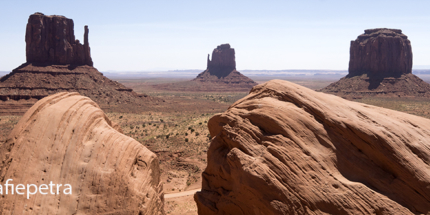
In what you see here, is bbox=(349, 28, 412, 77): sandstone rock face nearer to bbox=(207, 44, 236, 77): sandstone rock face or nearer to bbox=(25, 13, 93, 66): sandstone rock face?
bbox=(207, 44, 236, 77): sandstone rock face

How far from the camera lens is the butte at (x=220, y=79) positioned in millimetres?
141875

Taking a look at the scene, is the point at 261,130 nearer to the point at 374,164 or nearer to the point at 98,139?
the point at 374,164

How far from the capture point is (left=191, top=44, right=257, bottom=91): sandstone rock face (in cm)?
14475

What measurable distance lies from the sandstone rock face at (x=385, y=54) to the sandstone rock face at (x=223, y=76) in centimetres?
5009

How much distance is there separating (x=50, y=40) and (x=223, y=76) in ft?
313

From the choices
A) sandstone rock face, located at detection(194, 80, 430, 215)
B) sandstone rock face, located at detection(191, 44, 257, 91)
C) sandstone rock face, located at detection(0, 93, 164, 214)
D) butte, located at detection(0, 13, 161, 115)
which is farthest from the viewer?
sandstone rock face, located at detection(191, 44, 257, 91)

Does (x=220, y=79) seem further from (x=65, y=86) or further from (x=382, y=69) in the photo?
(x=65, y=86)

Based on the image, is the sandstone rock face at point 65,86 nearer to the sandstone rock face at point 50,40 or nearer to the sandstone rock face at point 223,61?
the sandstone rock face at point 50,40

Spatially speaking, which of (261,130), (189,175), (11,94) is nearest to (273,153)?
(261,130)

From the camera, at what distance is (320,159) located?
10.1 m

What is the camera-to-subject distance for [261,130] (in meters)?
11.3

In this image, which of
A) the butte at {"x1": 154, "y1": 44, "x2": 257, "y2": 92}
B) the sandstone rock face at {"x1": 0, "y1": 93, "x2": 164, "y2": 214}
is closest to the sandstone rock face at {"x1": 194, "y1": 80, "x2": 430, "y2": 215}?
the sandstone rock face at {"x1": 0, "y1": 93, "x2": 164, "y2": 214}

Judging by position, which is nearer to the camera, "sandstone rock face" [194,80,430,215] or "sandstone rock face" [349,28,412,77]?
"sandstone rock face" [194,80,430,215]

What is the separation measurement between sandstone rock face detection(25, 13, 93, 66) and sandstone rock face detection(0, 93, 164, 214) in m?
73.3
